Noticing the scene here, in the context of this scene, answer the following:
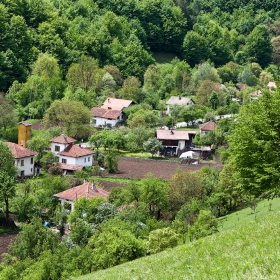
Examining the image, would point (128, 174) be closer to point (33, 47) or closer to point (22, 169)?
Answer: point (22, 169)

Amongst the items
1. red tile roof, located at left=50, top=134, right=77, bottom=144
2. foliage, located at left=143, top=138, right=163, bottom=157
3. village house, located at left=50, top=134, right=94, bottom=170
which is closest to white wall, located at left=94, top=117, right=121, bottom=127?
foliage, located at left=143, top=138, right=163, bottom=157

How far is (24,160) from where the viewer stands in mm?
47000

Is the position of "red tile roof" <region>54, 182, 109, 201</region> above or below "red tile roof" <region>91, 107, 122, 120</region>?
below

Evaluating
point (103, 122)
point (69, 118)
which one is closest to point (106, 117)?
point (103, 122)

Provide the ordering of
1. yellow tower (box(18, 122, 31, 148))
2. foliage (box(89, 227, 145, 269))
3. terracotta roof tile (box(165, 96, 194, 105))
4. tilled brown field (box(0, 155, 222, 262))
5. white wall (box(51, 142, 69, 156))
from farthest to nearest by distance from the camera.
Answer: terracotta roof tile (box(165, 96, 194, 105)), yellow tower (box(18, 122, 31, 148)), white wall (box(51, 142, 69, 156)), tilled brown field (box(0, 155, 222, 262)), foliage (box(89, 227, 145, 269))

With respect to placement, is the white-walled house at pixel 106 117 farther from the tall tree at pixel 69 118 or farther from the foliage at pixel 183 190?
the foliage at pixel 183 190

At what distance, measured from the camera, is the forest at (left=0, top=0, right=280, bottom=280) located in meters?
23.6

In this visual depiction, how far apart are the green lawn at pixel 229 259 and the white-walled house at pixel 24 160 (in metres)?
34.0

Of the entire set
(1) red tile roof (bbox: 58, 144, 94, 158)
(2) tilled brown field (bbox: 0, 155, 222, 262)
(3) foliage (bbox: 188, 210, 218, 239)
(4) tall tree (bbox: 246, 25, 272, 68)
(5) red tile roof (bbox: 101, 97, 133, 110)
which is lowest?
(2) tilled brown field (bbox: 0, 155, 222, 262)

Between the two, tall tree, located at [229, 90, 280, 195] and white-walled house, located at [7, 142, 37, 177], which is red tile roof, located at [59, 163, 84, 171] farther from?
tall tree, located at [229, 90, 280, 195]

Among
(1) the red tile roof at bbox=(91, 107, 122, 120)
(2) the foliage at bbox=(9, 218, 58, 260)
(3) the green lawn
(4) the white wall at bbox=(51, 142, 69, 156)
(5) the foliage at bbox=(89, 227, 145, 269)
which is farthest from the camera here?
(1) the red tile roof at bbox=(91, 107, 122, 120)

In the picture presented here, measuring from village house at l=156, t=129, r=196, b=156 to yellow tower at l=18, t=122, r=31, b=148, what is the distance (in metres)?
14.0

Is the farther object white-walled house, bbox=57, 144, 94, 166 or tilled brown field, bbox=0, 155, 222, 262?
white-walled house, bbox=57, 144, 94, 166

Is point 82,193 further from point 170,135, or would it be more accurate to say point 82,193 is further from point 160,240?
point 170,135
